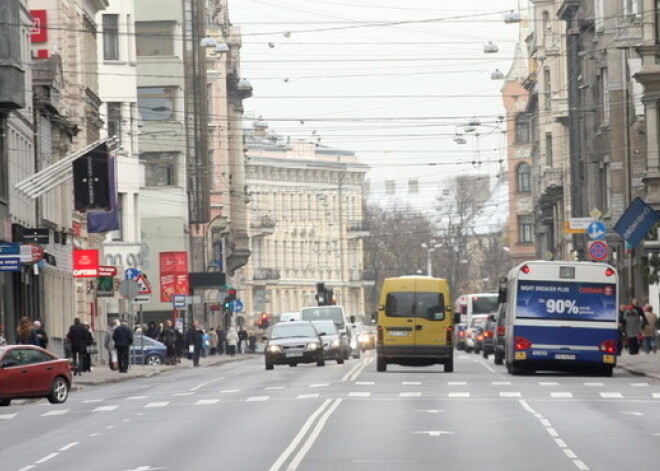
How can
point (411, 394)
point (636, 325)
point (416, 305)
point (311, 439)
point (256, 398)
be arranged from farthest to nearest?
point (636, 325) → point (416, 305) → point (256, 398) → point (411, 394) → point (311, 439)

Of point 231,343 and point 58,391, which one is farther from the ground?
point 58,391

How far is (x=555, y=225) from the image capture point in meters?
115

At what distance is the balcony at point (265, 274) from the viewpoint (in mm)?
174137

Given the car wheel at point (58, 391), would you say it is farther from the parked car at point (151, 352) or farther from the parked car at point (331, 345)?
the parked car at point (151, 352)

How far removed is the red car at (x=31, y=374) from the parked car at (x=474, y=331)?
4962 centimetres

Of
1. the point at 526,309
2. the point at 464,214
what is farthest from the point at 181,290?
the point at 464,214

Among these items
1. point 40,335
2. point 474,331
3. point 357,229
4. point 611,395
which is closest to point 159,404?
point 611,395

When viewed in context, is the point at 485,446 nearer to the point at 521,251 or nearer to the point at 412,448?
the point at 412,448

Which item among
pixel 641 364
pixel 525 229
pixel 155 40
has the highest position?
pixel 155 40

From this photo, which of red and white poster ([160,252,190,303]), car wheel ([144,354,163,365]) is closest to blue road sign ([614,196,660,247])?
car wheel ([144,354,163,365])

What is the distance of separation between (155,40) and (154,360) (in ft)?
113

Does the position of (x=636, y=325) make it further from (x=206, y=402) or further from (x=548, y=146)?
(x=548, y=146)

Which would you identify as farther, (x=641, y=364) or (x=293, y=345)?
(x=293, y=345)

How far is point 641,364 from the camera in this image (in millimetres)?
54250
